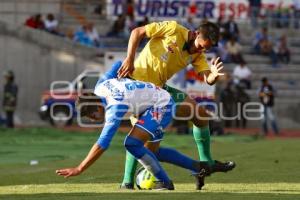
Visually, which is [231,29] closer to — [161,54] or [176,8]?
[176,8]

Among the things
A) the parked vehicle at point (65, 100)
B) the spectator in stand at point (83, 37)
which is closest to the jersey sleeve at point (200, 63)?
the parked vehicle at point (65, 100)

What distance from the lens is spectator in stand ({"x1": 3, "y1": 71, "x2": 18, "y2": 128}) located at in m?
35.6

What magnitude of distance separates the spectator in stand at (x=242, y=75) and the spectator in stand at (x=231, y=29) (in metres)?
1.66

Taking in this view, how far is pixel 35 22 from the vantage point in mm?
39281

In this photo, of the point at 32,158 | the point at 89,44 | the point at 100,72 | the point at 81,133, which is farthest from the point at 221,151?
the point at 89,44

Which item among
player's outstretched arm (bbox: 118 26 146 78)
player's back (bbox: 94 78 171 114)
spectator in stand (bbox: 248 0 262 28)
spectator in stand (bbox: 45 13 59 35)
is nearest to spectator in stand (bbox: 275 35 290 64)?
spectator in stand (bbox: 248 0 262 28)

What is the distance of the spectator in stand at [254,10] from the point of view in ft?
134

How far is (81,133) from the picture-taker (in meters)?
31.1

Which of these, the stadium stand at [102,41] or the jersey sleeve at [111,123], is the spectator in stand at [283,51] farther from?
the jersey sleeve at [111,123]

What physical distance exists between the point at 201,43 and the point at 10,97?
22723mm

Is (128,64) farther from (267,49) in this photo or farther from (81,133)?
(267,49)

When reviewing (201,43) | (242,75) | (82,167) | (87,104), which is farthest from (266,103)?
(82,167)

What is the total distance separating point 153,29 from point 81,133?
17.4 meters

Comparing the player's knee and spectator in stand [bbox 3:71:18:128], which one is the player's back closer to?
the player's knee
